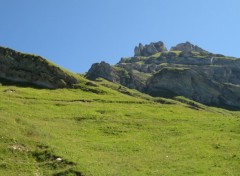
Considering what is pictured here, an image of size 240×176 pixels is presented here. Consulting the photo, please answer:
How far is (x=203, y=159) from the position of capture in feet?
154

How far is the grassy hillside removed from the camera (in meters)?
43.5

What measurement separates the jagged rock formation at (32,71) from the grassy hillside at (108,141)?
25048mm

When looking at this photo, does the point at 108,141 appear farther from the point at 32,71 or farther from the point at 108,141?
the point at 32,71

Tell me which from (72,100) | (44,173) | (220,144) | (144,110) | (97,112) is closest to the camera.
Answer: (44,173)

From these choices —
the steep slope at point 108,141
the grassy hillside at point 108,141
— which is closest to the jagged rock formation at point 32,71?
the grassy hillside at point 108,141

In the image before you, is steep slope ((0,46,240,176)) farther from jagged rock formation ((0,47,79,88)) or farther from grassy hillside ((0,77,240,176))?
jagged rock formation ((0,47,79,88))

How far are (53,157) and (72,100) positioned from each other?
44924 millimetres

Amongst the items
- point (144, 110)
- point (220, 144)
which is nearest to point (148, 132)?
point (220, 144)

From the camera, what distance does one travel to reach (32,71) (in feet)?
366

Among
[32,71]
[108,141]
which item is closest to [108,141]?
[108,141]

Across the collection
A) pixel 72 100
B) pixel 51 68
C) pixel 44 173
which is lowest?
pixel 44 173

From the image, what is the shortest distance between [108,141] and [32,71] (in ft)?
197

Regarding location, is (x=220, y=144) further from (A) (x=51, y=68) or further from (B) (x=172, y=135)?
(A) (x=51, y=68)

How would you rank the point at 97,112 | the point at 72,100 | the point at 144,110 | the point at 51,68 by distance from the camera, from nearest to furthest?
the point at 97,112 → the point at 144,110 → the point at 72,100 → the point at 51,68
